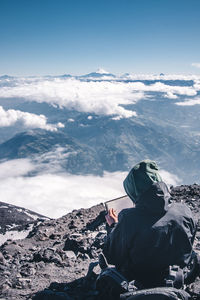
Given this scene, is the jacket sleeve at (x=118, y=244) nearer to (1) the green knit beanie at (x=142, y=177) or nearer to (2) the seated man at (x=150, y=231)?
(2) the seated man at (x=150, y=231)

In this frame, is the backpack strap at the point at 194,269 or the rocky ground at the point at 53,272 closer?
the backpack strap at the point at 194,269

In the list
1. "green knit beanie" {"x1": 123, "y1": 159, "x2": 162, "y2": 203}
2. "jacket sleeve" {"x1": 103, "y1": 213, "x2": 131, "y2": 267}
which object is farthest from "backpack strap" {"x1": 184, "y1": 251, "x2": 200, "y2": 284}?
"green knit beanie" {"x1": 123, "y1": 159, "x2": 162, "y2": 203}

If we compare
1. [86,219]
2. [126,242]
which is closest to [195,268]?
[126,242]

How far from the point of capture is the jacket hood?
3912 mm

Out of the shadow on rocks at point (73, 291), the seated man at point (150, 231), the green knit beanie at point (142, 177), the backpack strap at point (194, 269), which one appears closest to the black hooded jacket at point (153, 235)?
the seated man at point (150, 231)

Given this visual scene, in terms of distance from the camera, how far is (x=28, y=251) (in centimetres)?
1079

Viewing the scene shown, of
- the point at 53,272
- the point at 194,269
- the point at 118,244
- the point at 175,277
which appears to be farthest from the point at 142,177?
the point at 53,272

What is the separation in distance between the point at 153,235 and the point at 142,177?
3.05 ft

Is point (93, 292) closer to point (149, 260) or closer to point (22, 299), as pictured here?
point (22, 299)

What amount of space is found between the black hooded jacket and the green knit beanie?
109 mm

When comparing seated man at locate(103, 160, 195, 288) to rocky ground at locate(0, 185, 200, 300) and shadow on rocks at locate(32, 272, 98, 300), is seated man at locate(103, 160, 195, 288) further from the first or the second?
rocky ground at locate(0, 185, 200, 300)

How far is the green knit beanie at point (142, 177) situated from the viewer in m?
4.02

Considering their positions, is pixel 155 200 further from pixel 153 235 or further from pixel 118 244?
pixel 118 244

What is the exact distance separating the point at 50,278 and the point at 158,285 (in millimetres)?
3718
